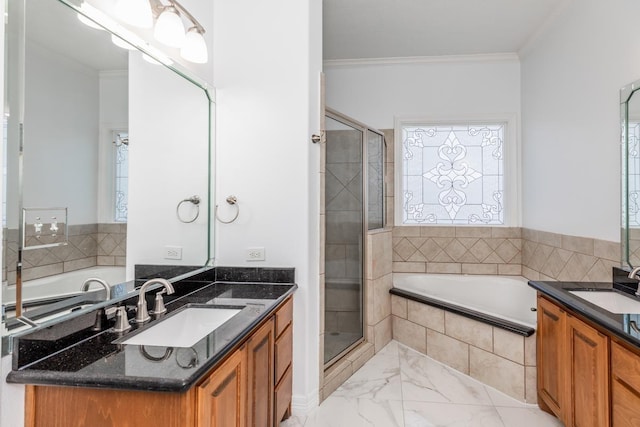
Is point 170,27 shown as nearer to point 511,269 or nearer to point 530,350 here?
point 530,350

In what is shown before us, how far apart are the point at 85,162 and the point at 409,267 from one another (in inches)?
128

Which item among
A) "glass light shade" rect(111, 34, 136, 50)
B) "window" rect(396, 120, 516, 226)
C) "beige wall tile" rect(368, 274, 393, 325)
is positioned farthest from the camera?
"window" rect(396, 120, 516, 226)

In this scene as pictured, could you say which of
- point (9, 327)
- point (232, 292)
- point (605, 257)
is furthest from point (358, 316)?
point (9, 327)

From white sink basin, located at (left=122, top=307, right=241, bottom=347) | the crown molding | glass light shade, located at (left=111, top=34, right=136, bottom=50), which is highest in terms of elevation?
the crown molding

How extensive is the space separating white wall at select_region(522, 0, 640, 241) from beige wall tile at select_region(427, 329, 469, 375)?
1.23 metres

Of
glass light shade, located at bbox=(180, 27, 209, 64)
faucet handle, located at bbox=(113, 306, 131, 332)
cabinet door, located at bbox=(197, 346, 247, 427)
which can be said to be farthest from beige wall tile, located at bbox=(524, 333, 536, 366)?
glass light shade, located at bbox=(180, 27, 209, 64)

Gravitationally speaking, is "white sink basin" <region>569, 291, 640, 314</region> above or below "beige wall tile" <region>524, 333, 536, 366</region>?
above

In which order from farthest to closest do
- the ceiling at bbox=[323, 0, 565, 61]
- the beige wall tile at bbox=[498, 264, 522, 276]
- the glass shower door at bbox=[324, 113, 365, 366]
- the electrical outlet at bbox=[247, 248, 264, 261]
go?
the beige wall tile at bbox=[498, 264, 522, 276] < the ceiling at bbox=[323, 0, 565, 61] < the glass shower door at bbox=[324, 113, 365, 366] < the electrical outlet at bbox=[247, 248, 264, 261]

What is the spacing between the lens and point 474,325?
2.72m

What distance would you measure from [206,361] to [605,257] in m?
2.57

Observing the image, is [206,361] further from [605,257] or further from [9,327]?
[605,257]

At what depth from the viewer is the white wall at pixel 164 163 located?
160 centimetres

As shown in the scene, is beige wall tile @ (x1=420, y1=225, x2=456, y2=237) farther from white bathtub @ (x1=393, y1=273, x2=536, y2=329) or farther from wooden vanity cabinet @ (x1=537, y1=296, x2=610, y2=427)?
wooden vanity cabinet @ (x1=537, y1=296, x2=610, y2=427)

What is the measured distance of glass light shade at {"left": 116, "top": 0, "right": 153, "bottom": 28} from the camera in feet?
4.84
